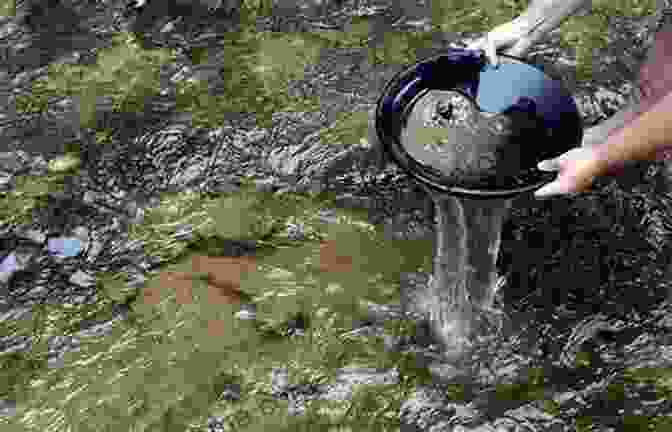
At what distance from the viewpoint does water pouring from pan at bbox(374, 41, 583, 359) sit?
2.41m

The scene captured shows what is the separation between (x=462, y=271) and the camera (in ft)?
8.79

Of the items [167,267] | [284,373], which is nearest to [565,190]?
[284,373]

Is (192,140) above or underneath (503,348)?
above

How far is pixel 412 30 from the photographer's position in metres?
3.69

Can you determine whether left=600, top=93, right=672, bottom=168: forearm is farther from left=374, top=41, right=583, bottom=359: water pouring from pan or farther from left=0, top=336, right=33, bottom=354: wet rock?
left=0, top=336, right=33, bottom=354: wet rock

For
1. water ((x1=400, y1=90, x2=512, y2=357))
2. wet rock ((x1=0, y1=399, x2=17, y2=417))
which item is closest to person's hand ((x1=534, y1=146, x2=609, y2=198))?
water ((x1=400, y1=90, x2=512, y2=357))

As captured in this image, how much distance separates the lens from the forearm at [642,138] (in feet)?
6.68

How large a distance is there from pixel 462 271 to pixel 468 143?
505 mm

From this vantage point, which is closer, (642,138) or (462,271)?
(642,138)

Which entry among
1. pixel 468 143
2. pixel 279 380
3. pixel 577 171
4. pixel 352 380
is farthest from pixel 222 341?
pixel 577 171

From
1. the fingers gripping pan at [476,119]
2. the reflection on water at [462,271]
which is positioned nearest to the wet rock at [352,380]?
the reflection on water at [462,271]

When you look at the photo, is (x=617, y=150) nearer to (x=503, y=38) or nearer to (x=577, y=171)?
(x=577, y=171)

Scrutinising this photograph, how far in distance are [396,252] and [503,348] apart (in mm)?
564

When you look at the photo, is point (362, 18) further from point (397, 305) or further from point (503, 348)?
point (503, 348)
